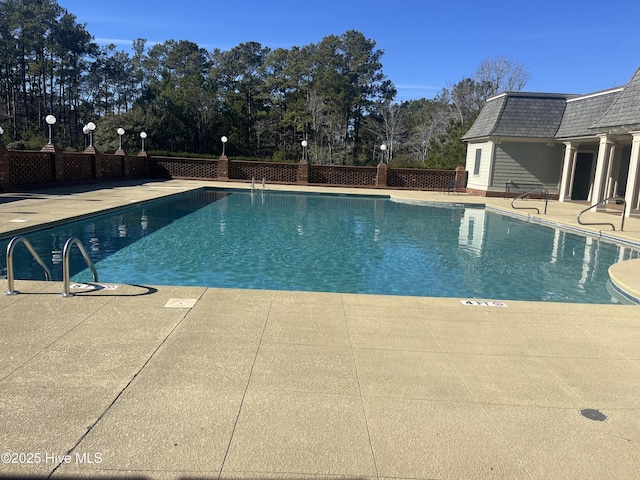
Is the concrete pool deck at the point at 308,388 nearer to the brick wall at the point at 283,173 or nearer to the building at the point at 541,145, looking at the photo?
the building at the point at 541,145

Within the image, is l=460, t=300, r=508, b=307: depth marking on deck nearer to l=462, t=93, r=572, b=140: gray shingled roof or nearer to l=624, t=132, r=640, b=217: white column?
l=624, t=132, r=640, b=217: white column

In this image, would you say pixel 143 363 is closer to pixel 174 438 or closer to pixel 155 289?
pixel 174 438

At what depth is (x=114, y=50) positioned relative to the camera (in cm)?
5231

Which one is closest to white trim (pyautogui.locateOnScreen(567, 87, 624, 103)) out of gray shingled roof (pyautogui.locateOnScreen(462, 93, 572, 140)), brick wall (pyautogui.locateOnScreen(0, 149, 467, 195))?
gray shingled roof (pyautogui.locateOnScreen(462, 93, 572, 140))

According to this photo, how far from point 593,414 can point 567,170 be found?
2023 centimetres

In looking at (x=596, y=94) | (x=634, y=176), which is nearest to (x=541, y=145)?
(x=596, y=94)

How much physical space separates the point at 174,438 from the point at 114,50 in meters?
58.8

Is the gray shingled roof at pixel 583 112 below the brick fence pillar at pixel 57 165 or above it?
above

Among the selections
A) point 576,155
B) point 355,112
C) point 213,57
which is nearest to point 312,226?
point 576,155

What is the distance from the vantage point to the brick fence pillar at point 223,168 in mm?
27750

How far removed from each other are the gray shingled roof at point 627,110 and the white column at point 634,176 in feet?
1.67

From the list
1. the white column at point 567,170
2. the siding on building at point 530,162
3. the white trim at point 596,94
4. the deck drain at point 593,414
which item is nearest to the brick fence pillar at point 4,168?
the deck drain at point 593,414

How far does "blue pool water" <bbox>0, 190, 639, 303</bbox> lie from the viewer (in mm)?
7348

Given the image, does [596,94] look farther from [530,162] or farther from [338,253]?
[338,253]
